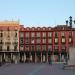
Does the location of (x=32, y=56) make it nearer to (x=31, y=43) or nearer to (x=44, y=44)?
(x=31, y=43)

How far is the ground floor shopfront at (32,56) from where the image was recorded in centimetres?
11312

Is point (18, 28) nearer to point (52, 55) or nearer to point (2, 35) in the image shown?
point (2, 35)

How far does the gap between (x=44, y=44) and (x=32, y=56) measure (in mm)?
5884

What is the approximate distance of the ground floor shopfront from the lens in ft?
371

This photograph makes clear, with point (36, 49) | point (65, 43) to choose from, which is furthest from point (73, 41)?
point (36, 49)

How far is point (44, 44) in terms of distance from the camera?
113375mm

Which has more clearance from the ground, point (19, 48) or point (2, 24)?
point (2, 24)

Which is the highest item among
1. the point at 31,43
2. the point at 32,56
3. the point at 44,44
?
the point at 31,43

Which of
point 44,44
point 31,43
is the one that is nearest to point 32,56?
point 31,43

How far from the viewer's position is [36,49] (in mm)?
113312

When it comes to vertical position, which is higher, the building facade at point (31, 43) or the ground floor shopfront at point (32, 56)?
the building facade at point (31, 43)

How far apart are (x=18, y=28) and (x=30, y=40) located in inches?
221

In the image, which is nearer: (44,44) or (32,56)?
(44,44)

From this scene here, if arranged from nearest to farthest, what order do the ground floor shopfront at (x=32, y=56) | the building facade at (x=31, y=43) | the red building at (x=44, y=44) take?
the red building at (x=44, y=44), the building facade at (x=31, y=43), the ground floor shopfront at (x=32, y=56)
